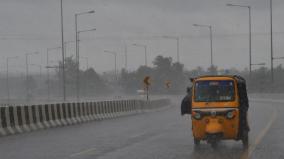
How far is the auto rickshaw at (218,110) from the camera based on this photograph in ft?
51.4

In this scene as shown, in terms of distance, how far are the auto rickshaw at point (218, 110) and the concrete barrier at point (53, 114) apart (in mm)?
8117

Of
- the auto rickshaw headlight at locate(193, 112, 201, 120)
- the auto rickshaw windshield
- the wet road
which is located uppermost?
the auto rickshaw windshield

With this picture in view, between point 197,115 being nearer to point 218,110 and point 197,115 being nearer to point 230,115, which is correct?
point 218,110

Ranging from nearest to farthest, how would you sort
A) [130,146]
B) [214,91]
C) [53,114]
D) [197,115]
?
1. [197,115]
2. [214,91]
3. [130,146]
4. [53,114]

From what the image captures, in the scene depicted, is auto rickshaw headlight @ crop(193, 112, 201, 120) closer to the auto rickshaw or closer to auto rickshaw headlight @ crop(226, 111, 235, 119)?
the auto rickshaw

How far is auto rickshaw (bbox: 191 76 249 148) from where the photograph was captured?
1567 cm

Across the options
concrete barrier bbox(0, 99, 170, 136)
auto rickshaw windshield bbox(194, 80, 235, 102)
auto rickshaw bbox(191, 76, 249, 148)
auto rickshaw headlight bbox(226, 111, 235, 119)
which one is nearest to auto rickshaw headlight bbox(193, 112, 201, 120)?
auto rickshaw bbox(191, 76, 249, 148)

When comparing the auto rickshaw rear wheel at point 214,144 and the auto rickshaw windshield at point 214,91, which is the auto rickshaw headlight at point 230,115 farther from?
the auto rickshaw rear wheel at point 214,144

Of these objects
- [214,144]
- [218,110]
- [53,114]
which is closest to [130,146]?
[214,144]

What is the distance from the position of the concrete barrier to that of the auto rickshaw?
8.12 metres

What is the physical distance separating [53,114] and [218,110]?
40.3ft

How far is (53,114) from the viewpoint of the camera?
26750mm

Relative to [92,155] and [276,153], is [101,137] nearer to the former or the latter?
[92,155]

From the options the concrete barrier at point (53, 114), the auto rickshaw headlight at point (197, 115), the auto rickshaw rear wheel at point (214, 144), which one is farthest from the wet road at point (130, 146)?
the concrete barrier at point (53, 114)
